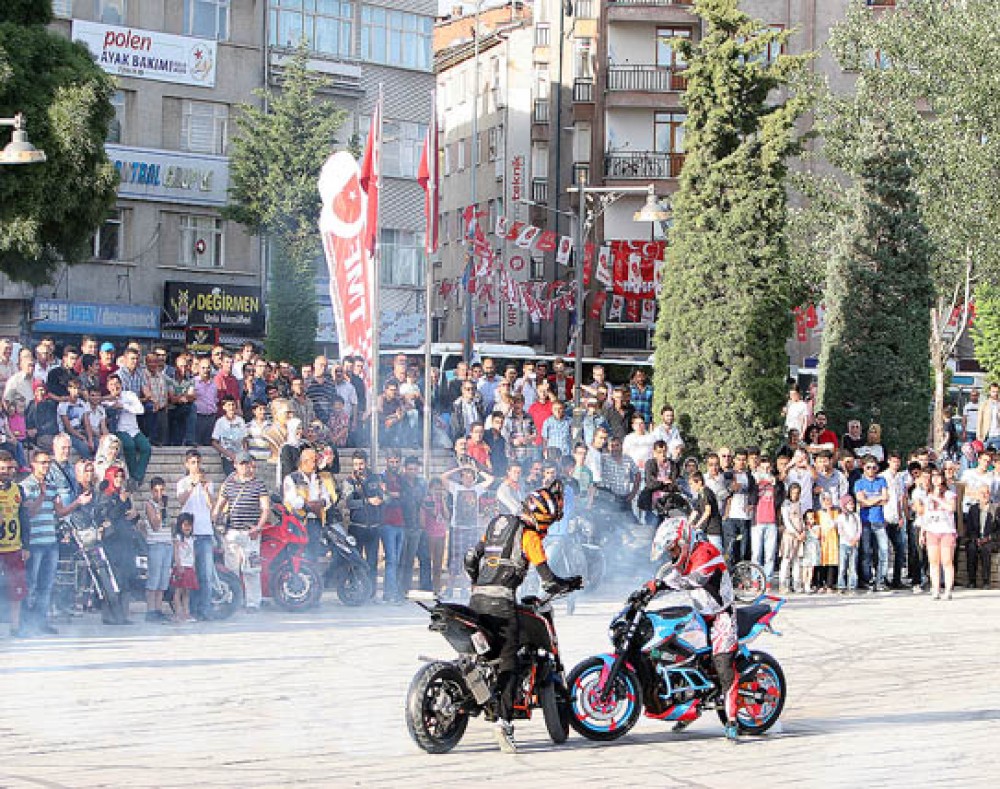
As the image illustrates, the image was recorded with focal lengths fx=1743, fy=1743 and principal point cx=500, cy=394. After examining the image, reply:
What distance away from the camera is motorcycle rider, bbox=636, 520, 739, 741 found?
38.4 feet

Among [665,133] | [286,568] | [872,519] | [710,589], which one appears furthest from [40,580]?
[665,133]

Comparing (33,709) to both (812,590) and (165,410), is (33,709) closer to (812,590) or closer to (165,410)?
(165,410)

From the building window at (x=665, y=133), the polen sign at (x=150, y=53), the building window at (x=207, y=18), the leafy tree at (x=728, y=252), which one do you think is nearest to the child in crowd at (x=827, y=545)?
the leafy tree at (x=728, y=252)

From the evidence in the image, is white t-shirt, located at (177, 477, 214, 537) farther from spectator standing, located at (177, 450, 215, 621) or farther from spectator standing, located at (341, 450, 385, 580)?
spectator standing, located at (341, 450, 385, 580)

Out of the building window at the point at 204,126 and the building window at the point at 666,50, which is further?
the building window at the point at 666,50

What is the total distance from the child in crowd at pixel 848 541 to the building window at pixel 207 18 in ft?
103

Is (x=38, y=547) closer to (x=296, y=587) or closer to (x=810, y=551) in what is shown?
(x=296, y=587)

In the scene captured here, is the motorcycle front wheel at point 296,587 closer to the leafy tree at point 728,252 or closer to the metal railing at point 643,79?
the leafy tree at point 728,252

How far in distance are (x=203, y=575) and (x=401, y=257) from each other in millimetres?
38984

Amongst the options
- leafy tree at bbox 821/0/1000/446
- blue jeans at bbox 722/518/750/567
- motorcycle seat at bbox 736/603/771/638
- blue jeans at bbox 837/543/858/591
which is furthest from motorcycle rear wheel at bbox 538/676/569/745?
leafy tree at bbox 821/0/1000/446

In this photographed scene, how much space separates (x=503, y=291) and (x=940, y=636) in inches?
1263

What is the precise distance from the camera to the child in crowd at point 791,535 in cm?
2308

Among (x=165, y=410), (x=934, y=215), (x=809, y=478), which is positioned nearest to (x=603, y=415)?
(x=809, y=478)

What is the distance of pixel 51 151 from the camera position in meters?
35.2
